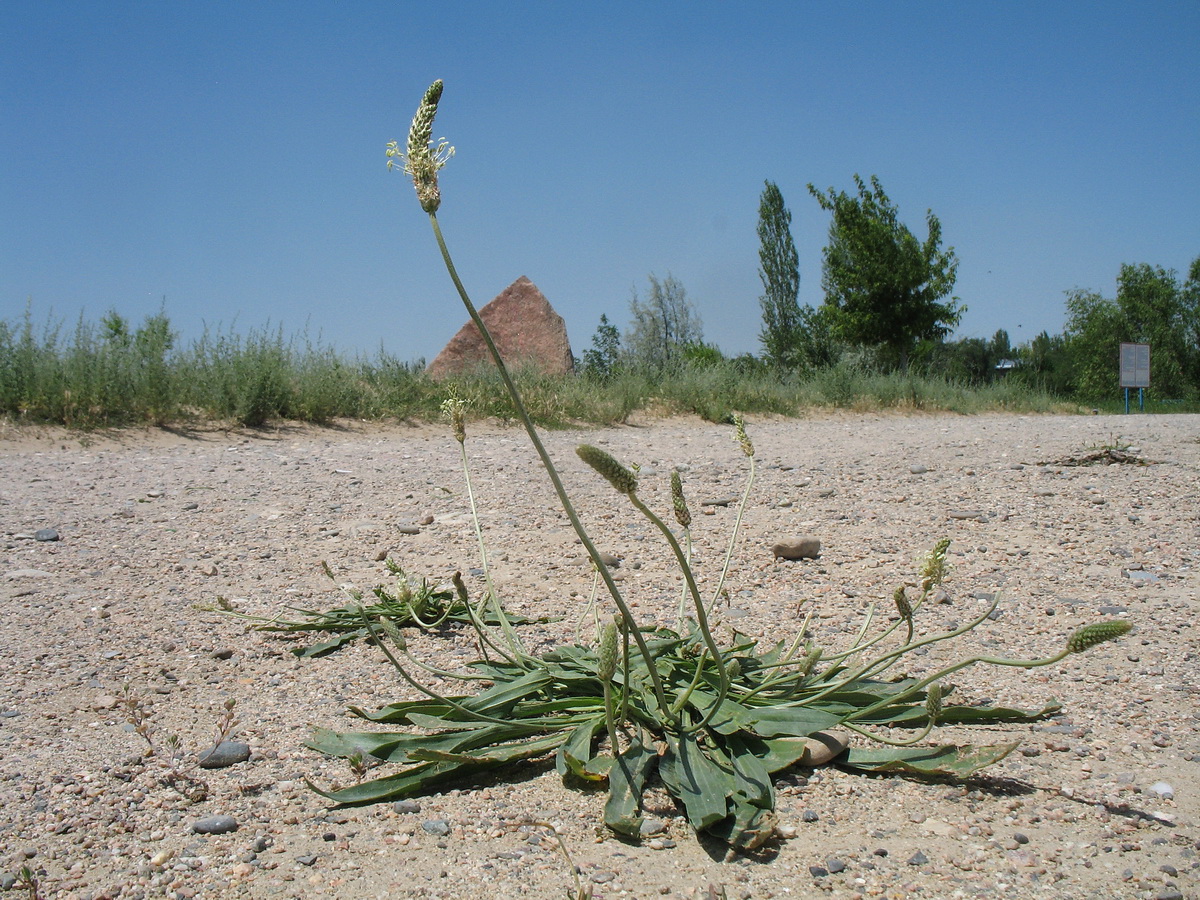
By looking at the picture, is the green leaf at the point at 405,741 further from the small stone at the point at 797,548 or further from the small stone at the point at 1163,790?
the small stone at the point at 797,548

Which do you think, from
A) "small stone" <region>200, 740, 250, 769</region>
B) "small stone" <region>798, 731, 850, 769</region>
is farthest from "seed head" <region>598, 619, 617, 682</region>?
"small stone" <region>200, 740, 250, 769</region>

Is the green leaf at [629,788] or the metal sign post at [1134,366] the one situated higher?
the metal sign post at [1134,366]

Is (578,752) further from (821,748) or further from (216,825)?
(216,825)

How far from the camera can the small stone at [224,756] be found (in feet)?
5.99

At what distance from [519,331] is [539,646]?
11.4 meters

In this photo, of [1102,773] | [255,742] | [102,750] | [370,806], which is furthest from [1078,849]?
[102,750]

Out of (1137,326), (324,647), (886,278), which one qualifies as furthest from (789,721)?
(1137,326)

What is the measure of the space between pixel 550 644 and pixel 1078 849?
1.40 meters

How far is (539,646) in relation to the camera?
2453 millimetres

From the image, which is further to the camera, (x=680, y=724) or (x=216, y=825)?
(x=680, y=724)

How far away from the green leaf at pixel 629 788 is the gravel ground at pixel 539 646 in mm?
48

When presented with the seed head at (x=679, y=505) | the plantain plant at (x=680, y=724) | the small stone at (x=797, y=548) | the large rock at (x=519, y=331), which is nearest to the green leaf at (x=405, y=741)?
the plantain plant at (x=680, y=724)

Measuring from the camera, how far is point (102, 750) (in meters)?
1.88

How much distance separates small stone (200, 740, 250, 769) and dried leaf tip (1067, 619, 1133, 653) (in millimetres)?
1619
